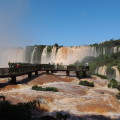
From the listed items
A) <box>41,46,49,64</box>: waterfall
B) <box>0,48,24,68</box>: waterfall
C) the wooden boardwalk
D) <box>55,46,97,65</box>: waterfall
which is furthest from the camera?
<box>0,48,24,68</box>: waterfall

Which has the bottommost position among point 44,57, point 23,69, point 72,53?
point 23,69

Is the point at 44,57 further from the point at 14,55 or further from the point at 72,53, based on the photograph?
the point at 14,55

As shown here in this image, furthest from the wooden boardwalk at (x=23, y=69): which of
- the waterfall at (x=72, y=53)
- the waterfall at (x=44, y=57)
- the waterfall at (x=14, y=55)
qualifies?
the waterfall at (x=14, y=55)

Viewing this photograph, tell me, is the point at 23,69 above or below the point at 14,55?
below

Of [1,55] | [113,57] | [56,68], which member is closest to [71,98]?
[56,68]

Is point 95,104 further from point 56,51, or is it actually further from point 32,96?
point 56,51

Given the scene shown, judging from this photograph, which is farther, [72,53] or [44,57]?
[44,57]

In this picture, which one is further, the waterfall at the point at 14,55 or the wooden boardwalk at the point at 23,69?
the waterfall at the point at 14,55

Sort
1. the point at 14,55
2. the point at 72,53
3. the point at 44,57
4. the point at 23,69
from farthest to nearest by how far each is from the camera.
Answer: the point at 14,55 < the point at 44,57 < the point at 72,53 < the point at 23,69

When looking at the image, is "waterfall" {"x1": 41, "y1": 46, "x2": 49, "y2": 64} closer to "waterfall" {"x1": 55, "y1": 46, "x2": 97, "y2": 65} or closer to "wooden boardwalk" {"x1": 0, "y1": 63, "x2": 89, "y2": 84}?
"waterfall" {"x1": 55, "y1": 46, "x2": 97, "y2": 65}

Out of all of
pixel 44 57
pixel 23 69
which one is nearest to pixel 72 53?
pixel 44 57

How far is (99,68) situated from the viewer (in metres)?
75.8

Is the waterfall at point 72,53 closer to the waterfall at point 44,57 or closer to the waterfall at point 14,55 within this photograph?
the waterfall at point 44,57

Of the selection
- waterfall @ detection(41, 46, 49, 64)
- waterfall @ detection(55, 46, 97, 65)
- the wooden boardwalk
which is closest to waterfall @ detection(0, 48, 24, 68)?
waterfall @ detection(41, 46, 49, 64)
